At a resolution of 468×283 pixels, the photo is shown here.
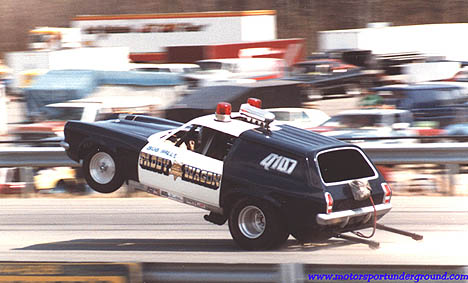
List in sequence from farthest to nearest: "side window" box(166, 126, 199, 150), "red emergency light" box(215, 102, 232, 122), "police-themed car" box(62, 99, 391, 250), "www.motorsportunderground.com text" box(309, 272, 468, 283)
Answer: "side window" box(166, 126, 199, 150)
"red emergency light" box(215, 102, 232, 122)
"police-themed car" box(62, 99, 391, 250)
"www.motorsportunderground.com text" box(309, 272, 468, 283)

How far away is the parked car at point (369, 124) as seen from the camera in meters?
15.0

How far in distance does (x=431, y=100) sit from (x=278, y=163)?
10.6 metres

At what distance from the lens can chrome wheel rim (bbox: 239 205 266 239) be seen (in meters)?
7.76

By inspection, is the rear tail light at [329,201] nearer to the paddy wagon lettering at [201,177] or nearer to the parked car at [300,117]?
the paddy wagon lettering at [201,177]

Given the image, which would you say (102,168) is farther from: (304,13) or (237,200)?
(304,13)

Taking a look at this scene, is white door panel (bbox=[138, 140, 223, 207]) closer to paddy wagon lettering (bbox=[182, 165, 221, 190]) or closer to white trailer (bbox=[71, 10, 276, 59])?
paddy wagon lettering (bbox=[182, 165, 221, 190])

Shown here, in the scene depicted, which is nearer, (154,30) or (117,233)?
(117,233)

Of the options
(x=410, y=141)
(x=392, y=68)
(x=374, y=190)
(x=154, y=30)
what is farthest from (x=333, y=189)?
(x=154, y=30)

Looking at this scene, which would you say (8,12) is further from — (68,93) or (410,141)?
(410,141)

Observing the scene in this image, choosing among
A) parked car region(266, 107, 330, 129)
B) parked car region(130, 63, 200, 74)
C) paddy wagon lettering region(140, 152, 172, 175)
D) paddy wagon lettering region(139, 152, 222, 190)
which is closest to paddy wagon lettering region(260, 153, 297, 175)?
paddy wagon lettering region(139, 152, 222, 190)

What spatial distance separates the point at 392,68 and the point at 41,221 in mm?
23478

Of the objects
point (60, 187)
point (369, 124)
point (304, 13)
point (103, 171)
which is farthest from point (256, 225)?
point (304, 13)

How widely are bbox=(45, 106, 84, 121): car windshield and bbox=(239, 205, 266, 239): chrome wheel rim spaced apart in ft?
31.8

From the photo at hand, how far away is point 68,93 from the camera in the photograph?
20.9 meters
